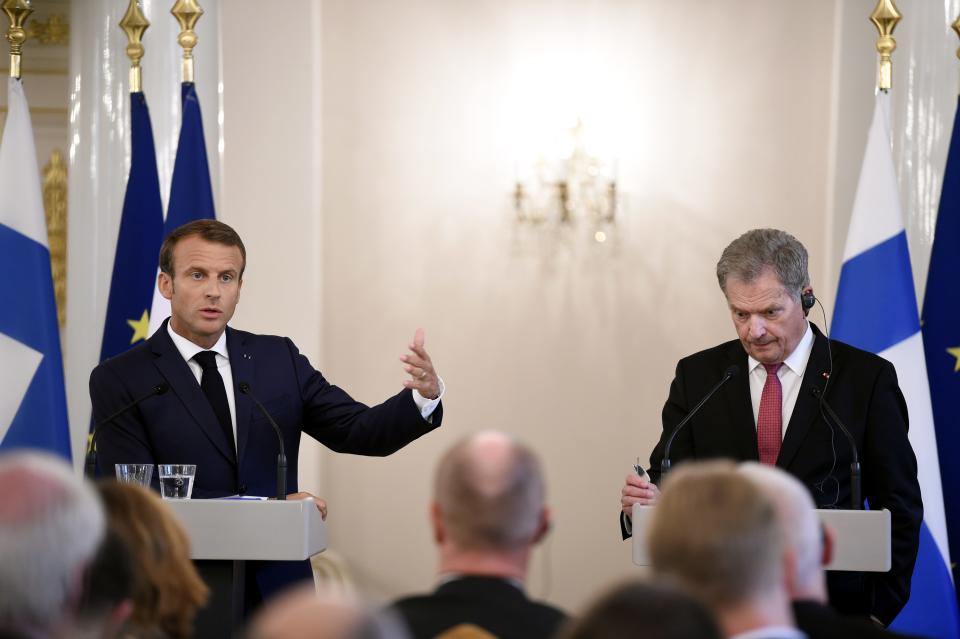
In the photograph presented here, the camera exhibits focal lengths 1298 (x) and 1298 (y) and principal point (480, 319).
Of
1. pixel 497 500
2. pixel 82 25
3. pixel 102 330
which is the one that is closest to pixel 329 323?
pixel 102 330

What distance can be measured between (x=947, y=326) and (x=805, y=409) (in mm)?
1598

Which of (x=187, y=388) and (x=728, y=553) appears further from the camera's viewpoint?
(x=187, y=388)

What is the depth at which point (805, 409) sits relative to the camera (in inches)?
153

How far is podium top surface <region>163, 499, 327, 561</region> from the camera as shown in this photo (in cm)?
326

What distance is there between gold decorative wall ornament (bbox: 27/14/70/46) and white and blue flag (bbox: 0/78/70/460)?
1605 mm

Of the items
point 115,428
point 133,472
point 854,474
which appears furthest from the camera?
point 115,428

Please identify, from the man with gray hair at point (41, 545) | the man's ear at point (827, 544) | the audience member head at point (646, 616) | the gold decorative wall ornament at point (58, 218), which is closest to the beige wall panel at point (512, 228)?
the gold decorative wall ornament at point (58, 218)

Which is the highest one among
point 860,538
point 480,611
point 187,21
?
point 187,21

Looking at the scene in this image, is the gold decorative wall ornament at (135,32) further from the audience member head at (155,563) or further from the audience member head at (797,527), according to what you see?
the audience member head at (797,527)

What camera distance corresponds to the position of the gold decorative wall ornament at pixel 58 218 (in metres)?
6.92

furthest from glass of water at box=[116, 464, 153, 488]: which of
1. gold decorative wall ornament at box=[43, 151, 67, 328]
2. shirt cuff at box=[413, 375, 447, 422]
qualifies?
gold decorative wall ornament at box=[43, 151, 67, 328]

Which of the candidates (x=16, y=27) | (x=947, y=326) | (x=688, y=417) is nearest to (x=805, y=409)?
(x=688, y=417)

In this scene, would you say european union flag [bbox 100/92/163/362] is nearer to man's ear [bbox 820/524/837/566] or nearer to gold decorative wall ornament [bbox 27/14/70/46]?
gold decorative wall ornament [bbox 27/14/70/46]

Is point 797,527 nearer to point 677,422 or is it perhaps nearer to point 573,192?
point 677,422
